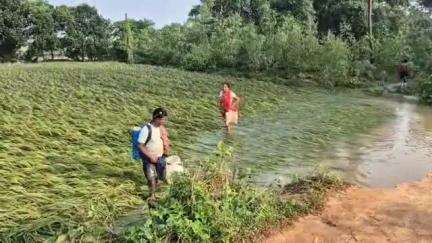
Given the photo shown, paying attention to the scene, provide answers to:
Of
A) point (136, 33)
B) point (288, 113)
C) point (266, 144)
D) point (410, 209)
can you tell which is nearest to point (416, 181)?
point (410, 209)

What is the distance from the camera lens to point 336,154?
12047 mm

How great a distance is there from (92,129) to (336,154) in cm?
543

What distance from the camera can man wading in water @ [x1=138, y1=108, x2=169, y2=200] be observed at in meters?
7.75

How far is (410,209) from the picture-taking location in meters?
7.78

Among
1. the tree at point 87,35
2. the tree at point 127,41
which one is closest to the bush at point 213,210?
the tree at point 127,41

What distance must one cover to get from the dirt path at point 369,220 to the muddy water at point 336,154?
1.03m

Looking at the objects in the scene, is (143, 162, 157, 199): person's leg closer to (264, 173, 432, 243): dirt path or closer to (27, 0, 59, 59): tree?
(264, 173, 432, 243): dirt path

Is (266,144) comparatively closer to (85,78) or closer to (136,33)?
(85,78)

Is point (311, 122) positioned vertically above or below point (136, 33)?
below

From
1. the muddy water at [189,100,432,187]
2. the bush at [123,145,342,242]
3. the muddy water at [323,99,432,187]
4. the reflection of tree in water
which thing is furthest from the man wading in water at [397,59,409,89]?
the bush at [123,145,342,242]

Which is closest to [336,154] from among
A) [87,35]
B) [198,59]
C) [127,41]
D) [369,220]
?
[369,220]

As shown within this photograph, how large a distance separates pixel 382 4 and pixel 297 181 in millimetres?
34114

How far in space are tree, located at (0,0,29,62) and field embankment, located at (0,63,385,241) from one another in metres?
21.1

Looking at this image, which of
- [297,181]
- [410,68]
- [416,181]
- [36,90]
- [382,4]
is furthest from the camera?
[382,4]
